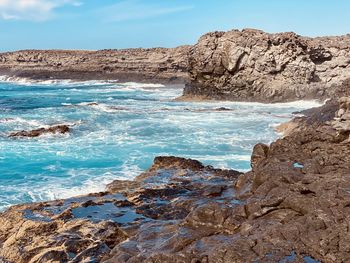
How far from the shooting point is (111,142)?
20.8 m

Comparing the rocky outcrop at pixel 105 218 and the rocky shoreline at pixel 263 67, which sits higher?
the rocky shoreline at pixel 263 67

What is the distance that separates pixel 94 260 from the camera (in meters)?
6.34

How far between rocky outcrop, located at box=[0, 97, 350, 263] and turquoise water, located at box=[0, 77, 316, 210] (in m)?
3.59

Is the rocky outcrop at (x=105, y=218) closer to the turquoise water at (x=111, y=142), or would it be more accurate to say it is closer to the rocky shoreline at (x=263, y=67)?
the turquoise water at (x=111, y=142)

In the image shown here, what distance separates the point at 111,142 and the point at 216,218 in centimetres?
1462

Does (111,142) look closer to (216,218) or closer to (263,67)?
(216,218)

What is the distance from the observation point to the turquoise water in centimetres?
1419

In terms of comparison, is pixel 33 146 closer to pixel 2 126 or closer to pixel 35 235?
pixel 2 126

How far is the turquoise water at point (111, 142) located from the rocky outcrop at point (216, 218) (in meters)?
3.59

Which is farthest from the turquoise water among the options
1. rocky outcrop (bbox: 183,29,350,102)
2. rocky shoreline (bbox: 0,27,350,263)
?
rocky shoreline (bbox: 0,27,350,263)

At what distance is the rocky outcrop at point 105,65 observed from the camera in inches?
2623

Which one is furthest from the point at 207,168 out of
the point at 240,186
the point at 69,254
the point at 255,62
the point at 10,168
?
the point at 255,62

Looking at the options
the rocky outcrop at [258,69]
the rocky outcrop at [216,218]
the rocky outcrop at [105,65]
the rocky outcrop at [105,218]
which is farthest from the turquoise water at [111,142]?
the rocky outcrop at [105,65]

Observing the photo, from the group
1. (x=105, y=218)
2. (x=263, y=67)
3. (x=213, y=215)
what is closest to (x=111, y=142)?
(x=105, y=218)
